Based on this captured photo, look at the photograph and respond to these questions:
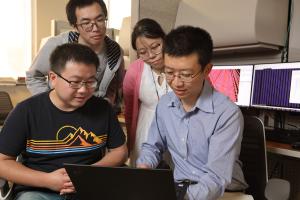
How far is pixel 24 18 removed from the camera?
4.64 meters

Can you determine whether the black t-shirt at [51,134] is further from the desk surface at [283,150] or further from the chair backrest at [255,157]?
the desk surface at [283,150]

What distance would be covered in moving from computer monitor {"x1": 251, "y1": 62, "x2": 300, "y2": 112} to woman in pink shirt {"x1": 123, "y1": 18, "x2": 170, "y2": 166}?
2.66ft

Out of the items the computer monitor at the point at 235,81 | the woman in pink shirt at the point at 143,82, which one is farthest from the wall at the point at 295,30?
the woman in pink shirt at the point at 143,82

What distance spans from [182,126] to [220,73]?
1361mm

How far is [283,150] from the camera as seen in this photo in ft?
5.83

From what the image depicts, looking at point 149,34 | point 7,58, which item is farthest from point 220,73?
point 7,58

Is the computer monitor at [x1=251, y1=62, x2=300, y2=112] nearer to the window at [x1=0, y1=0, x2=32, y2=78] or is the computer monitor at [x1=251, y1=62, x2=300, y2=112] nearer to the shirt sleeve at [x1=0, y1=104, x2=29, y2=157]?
the shirt sleeve at [x1=0, y1=104, x2=29, y2=157]

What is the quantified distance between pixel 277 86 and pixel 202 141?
1108 mm

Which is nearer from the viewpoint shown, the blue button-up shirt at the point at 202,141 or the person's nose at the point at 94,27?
the blue button-up shirt at the point at 202,141

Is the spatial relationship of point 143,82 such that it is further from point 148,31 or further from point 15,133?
point 15,133

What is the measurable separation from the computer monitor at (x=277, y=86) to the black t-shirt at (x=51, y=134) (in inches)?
47.8

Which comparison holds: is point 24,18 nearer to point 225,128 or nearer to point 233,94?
point 233,94

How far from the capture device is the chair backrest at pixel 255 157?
1554 millimetres

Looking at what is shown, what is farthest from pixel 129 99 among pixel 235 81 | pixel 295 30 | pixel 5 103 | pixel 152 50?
pixel 5 103
